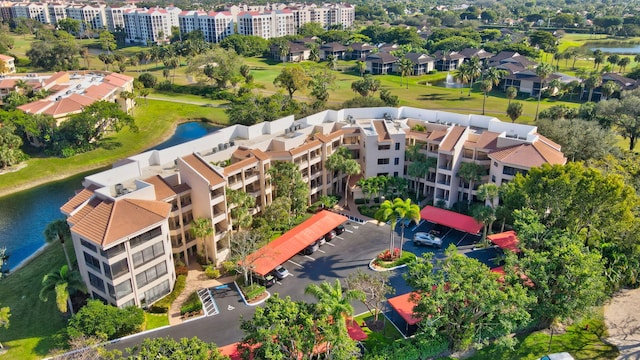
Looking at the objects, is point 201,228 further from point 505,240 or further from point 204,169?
point 505,240

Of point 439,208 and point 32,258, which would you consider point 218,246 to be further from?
point 439,208

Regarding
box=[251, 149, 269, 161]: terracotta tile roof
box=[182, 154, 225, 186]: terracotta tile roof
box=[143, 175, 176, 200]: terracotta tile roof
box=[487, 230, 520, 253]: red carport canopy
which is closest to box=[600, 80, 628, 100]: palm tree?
box=[487, 230, 520, 253]: red carport canopy

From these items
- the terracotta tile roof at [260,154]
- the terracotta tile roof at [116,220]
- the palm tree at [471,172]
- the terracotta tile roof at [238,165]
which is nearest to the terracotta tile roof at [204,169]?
the terracotta tile roof at [238,165]

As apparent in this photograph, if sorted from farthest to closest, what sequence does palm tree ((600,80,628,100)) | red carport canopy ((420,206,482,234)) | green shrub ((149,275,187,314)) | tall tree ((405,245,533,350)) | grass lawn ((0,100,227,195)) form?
palm tree ((600,80,628,100)) → grass lawn ((0,100,227,195)) → red carport canopy ((420,206,482,234)) → green shrub ((149,275,187,314)) → tall tree ((405,245,533,350))

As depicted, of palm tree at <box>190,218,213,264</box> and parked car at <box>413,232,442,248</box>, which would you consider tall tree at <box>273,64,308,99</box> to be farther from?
palm tree at <box>190,218,213,264</box>

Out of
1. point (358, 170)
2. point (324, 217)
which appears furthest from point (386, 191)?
point (324, 217)

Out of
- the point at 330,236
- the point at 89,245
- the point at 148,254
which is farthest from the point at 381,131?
the point at 89,245

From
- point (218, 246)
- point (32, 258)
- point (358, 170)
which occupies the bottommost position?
point (32, 258)
